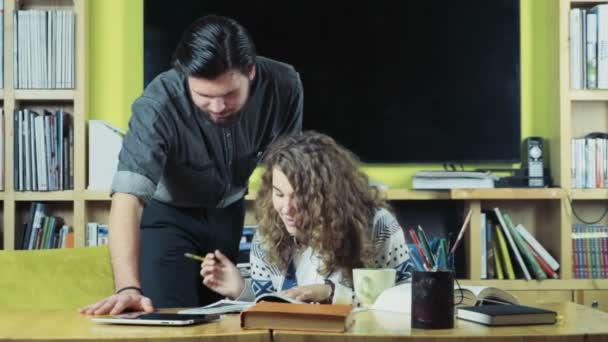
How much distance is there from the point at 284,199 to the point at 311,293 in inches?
17.4

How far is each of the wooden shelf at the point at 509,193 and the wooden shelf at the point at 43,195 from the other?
4.59 ft

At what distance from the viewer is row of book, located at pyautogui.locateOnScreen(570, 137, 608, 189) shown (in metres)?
3.47

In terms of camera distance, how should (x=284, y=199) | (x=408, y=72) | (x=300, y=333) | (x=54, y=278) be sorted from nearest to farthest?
1. (x=300, y=333)
2. (x=54, y=278)
3. (x=284, y=199)
4. (x=408, y=72)

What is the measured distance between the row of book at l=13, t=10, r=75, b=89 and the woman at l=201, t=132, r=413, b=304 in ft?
4.79

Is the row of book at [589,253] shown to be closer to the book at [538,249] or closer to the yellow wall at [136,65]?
the book at [538,249]

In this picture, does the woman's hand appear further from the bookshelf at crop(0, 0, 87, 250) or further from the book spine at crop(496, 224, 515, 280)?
the book spine at crop(496, 224, 515, 280)

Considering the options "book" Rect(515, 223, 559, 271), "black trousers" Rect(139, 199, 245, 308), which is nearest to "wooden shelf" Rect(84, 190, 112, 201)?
"black trousers" Rect(139, 199, 245, 308)

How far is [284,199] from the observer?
7.12 ft

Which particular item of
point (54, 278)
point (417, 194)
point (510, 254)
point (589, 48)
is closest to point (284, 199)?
point (54, 278)

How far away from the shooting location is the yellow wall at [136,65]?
359 cm

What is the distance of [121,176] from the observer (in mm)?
2697

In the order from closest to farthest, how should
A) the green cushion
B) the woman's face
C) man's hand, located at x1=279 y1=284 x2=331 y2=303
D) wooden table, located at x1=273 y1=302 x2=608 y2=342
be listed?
wooden table, located at x1=273 y1=302 x2=608 y2=342
man's hand, located at x1=279 y1=284 x2=331 y2=303
the green cushion
the woman's face

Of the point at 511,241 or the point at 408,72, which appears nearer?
the point at 511,241

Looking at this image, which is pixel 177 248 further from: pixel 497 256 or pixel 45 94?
pixel 497 256
